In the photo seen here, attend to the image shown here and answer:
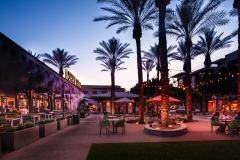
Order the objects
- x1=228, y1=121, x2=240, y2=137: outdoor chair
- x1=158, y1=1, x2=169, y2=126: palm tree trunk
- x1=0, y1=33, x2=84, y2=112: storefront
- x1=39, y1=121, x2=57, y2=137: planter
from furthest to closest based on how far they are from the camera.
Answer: x1=158, y1=1, x2=169, y2=126: palm tree trunk < x1=39, y1=121, x2=57, y2=137: planter < x1=228, y1=121, x2=240, y2=137: outdoor chair < x1=0, y1=33, x2=84, y2=112: storefront

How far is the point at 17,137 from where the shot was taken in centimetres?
954

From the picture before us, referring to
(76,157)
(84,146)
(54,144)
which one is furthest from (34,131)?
(76,157)

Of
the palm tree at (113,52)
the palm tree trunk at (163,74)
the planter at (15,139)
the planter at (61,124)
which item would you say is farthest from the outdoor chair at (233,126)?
the palm tree at (113,52)

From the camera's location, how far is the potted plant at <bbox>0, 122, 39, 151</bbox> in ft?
30.1

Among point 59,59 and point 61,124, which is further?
point 59,59

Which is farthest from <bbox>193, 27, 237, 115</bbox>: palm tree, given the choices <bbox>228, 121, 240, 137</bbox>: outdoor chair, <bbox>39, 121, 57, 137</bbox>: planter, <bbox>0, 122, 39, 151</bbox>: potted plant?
<bbox>0, 122, 39, 151</bbox>: potted plant

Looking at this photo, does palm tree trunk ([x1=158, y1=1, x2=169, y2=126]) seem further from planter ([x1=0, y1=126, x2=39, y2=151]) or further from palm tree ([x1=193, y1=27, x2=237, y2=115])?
palm tree ([x1=193, y1=27, x2=237, y2=115])

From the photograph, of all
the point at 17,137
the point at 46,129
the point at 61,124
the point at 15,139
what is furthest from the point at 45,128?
the point at 61,124

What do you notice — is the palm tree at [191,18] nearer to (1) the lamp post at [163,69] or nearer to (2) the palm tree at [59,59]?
(1) the lamp post at [163,69]

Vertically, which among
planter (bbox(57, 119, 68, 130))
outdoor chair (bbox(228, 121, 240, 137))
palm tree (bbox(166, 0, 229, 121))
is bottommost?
planter (bbox(57, 119, 68, 130))

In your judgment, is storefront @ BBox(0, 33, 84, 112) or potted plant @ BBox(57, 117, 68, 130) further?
potted plant @ BBox(57, 117, 68, 130)

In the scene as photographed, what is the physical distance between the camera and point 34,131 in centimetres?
1159

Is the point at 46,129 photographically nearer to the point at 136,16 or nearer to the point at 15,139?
the point at 15,139

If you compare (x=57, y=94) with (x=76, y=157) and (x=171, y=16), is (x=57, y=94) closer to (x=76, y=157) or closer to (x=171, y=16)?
(x=171, y=16)
